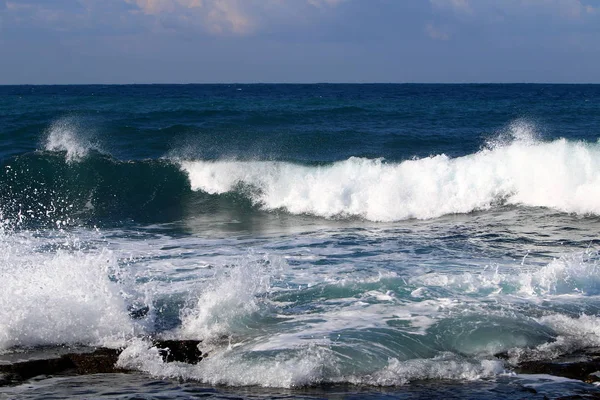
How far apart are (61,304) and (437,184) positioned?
1068 centimetres

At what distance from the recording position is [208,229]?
47.5ft

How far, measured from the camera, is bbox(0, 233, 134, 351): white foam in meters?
7.37

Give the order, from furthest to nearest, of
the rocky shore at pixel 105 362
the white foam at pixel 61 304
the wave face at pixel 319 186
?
the wave face at pixel 319 186 → the white foam at pixel 61 304 → the rocky shore at pixel 105 362

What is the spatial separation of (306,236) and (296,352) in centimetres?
653

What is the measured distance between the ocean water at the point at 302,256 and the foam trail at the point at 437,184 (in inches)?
2.1

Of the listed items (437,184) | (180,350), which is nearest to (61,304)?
(180,350)

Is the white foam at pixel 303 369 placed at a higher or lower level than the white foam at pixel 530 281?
lower

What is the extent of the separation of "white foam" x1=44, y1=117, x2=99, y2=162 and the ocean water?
0.11 meters

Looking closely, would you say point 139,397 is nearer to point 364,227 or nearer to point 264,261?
point 264,261

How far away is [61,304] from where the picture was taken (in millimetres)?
7781

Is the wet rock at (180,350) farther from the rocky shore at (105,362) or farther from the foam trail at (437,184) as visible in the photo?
the foam trail at (437,184)

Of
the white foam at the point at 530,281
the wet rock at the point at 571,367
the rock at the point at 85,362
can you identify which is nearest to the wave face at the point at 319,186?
the white foam at the point at 530,281

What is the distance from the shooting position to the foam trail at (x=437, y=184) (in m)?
15.8

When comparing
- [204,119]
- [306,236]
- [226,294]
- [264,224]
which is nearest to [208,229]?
[264,224]
